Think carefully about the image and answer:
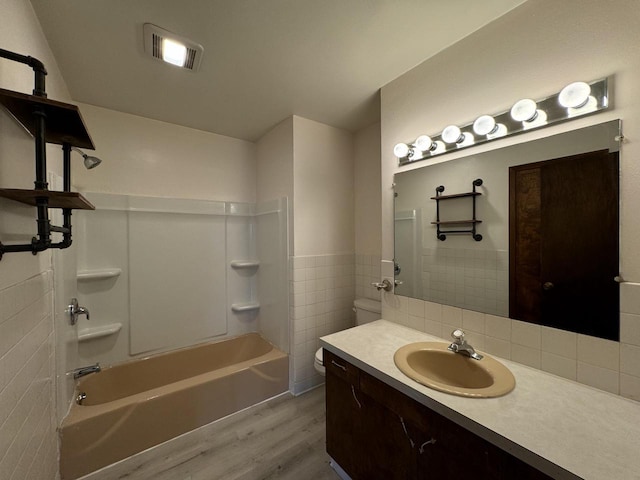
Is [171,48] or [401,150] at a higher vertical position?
[171,48]

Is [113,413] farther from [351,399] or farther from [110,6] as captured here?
[110,6]

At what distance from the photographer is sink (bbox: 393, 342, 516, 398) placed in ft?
3.44

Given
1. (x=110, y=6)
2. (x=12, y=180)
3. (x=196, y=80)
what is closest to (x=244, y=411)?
(x=12, y=180)

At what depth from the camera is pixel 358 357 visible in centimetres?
127

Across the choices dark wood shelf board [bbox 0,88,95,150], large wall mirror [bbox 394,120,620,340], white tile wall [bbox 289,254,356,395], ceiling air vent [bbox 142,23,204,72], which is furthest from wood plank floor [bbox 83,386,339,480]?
ceiling air vent [bbox 142,23,204,72]

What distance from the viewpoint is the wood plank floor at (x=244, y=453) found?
1.52 metres

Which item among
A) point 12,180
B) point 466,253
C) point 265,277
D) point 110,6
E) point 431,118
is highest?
point 110,6

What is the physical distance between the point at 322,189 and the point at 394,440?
1970 mm

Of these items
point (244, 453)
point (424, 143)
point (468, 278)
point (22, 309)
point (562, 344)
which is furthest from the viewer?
point (244, 453)

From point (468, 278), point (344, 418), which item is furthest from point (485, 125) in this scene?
point (344, 418)

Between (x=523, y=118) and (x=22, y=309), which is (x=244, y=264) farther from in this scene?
(x=523, y=118)

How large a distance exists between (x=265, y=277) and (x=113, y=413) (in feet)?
4.94

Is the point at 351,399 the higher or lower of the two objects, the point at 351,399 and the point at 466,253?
the lower

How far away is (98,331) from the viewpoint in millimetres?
2078
